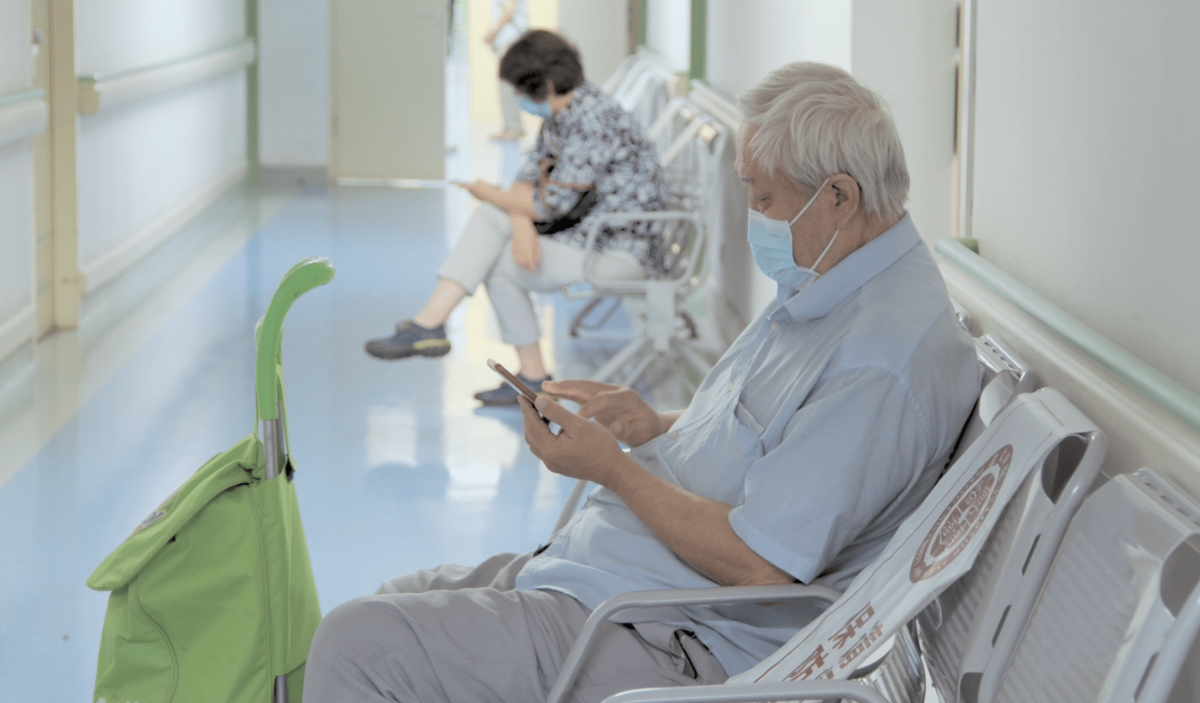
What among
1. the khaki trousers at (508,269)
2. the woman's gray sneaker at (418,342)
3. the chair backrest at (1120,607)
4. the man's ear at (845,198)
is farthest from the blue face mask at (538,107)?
the chair backrest at (1120,607)

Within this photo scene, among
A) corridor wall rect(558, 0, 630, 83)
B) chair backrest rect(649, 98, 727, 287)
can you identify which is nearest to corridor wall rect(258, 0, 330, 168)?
corridor wall rect(558, 0, 630, 83)

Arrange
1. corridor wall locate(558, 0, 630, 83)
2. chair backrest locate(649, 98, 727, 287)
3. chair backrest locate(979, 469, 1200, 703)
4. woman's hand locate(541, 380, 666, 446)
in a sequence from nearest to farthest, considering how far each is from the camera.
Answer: chair backrest locate(979, 469, 1200, 703), woman's hand locate(541, 380, 666, 446), chair backrest locate(649, 98, 727, 287), corridor wall locate(558, 0, 630, 83)

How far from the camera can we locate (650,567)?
1.62 metres

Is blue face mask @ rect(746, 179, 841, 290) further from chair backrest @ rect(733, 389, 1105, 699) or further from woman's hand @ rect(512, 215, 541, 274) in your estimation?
woman's hand @ rect(512, 215, 541, 274)

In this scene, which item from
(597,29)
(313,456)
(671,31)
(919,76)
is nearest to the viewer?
(919,76)

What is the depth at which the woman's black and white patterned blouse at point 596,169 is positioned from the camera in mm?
4141

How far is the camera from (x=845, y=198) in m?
1.58

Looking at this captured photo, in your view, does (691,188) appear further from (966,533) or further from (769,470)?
(966,533)

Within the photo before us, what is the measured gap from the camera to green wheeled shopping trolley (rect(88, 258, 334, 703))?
1586mm

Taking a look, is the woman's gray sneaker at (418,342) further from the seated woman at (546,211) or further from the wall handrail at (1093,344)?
the wall handrail at (1093,344)

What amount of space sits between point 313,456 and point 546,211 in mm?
1152

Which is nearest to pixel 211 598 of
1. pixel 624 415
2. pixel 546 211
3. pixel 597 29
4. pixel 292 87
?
pixel 624 415

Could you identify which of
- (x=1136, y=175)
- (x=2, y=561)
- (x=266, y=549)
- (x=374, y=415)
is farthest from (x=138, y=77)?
(x=1136, y=175)

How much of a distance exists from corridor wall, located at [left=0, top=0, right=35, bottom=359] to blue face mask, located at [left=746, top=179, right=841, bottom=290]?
129 inches
